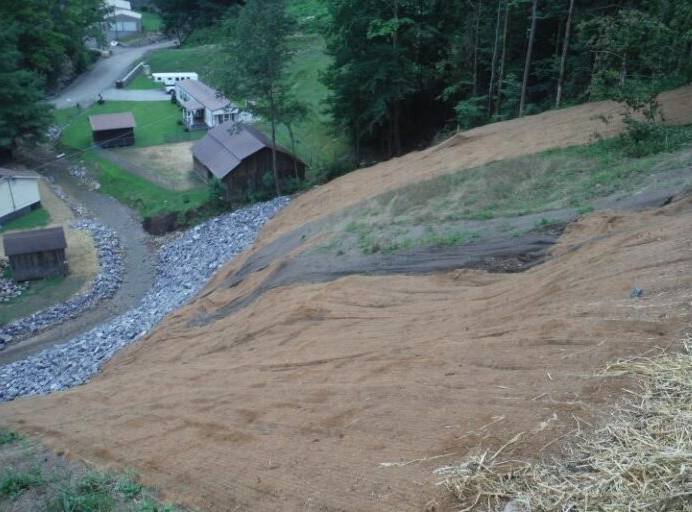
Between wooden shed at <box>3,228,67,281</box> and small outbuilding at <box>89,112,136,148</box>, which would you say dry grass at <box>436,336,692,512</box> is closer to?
wooden shed at <box>3,228,67,281</box>

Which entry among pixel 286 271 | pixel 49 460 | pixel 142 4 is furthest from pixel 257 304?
pixel 142 4

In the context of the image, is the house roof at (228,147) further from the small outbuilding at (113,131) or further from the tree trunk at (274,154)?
the small outbuilding at (113,131)

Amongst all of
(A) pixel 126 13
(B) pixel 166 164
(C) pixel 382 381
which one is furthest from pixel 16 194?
(A) pixel 126 13

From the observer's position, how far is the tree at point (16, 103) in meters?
43.3

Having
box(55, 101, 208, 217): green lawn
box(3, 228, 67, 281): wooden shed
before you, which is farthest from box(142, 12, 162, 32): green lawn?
box(3, 228, 67, 281): wooden shed

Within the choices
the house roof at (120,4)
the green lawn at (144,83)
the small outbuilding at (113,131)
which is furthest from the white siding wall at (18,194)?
the house roof at (120,4)

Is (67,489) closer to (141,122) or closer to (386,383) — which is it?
(386,383)

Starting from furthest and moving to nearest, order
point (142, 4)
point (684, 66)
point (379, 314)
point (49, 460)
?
point (142, 4), point (684, 66), point (379, 314), point (49, 460)

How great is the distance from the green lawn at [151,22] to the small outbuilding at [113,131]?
41.9m

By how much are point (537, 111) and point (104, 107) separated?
4190 cm

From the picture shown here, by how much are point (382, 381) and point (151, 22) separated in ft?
300

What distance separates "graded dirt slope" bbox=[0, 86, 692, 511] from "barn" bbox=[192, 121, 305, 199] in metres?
21.8

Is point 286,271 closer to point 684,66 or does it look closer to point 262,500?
point 262,500

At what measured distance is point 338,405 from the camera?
886cm
